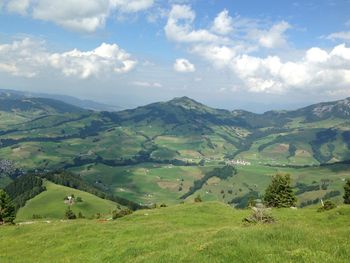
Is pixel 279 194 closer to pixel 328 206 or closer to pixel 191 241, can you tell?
pixel 328 206

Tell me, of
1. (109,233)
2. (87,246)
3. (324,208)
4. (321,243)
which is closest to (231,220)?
(324,208)

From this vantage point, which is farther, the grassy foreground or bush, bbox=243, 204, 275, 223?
bush, bbox=243, 204, 275, 223

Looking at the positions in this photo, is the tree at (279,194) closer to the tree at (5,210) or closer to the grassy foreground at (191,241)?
the grassy foreground at (191,241)

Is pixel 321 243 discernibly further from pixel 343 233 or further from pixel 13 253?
pixel 13 253

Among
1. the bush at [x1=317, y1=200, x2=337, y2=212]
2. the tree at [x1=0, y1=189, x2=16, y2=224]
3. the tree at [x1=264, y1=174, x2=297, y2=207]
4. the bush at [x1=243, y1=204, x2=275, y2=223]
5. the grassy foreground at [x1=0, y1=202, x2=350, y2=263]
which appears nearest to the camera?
the grassy foreground at [x1=0, y1=202, x2=350, y2=263]

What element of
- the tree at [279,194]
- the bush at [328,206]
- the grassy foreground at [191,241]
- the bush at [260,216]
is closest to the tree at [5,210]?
the grassy foreground at [191,241]

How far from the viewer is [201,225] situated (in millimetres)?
69875

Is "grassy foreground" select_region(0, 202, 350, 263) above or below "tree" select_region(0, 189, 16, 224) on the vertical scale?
above

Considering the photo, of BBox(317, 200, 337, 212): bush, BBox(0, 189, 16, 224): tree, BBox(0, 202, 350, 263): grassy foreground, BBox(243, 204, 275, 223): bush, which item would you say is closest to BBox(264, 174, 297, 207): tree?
BBox(0, 202, 350, 263): grassy foreground

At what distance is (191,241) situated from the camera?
126 feet

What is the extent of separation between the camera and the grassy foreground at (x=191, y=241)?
89.8 ft

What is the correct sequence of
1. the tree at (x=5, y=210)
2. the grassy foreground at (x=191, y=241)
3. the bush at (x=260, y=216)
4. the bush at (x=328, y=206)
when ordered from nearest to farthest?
the grassy foreground at (x=191, y=241) → the bush at (x=260, y=216) → the bush at (x=328, y=206) → the tree at (x=5, y=210)

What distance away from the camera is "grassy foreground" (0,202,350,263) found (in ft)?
89.8

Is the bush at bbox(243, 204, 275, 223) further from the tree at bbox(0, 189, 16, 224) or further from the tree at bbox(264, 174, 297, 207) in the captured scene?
the tree at bbox(0, 189, 16, 224)
